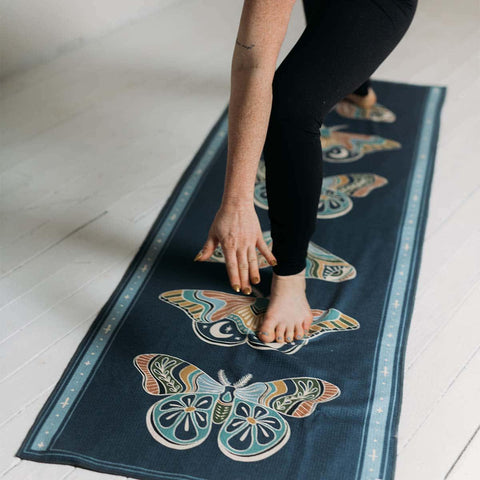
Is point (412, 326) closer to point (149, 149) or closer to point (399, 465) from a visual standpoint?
point (399, 465)

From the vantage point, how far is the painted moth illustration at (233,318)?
1393 millimetres

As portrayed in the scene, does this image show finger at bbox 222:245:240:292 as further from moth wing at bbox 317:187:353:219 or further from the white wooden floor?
moth wing at bbox 317:187:353:219

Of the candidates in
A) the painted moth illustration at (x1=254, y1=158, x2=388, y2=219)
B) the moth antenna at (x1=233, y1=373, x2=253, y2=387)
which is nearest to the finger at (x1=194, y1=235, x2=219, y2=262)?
the moth antenna at (x1=233, y1=373, x2=253, y2=387)

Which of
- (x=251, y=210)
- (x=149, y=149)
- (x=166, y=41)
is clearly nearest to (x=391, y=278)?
(x=251, y=210)

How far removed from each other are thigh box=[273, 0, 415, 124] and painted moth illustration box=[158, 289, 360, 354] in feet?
1.41

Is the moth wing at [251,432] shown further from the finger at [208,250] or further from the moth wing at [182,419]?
the finger at [208,250]

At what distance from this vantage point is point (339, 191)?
6.02ft

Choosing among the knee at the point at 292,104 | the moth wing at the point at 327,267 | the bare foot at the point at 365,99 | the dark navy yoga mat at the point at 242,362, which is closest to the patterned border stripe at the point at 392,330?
the dark navy yoga mat at the point at 242,362

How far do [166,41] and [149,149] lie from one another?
861 mm

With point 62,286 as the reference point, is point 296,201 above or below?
above

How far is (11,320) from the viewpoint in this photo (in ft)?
4.87

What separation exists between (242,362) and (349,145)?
3.03ft

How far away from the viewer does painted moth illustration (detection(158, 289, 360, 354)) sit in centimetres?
139

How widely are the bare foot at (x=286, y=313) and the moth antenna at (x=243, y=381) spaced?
0.10 metres
